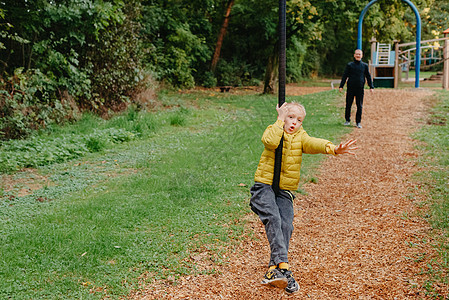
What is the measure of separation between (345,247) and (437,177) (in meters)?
3.05

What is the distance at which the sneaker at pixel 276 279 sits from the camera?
3.66 meters

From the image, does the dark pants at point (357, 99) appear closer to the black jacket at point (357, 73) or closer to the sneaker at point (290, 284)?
the black jacket at point (357, 73)

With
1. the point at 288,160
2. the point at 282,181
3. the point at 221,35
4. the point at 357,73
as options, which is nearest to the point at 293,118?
the point at 288,160

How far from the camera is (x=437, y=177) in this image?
6.93m

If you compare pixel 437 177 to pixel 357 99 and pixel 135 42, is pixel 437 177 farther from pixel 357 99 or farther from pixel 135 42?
pixel 135 42

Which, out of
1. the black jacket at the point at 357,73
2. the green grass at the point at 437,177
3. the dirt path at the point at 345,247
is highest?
the black jacket at the point at 357,73

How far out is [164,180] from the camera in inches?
263

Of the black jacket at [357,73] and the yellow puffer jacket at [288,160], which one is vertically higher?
the black jacket at [357,73]

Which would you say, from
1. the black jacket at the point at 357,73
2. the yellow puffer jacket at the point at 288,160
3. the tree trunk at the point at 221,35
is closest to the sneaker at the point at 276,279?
the yellow puffer jacket at the point at 288,160

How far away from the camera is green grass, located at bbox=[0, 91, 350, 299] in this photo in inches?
157

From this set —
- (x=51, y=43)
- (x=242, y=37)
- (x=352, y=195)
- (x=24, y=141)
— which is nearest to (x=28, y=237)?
(x=352, y=195)

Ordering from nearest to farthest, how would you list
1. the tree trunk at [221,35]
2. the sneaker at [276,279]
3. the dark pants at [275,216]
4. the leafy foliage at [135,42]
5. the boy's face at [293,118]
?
the sneaker at [276,279], the dark pants at [275,216], the boy's face at [293,118], the leafy foliage at [135,42], the tree trunk at [221,35]

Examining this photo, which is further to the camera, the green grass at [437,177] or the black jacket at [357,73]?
the black jacket at [357,73]

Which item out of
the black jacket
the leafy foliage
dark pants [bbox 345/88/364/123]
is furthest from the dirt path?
the leafy foliage
